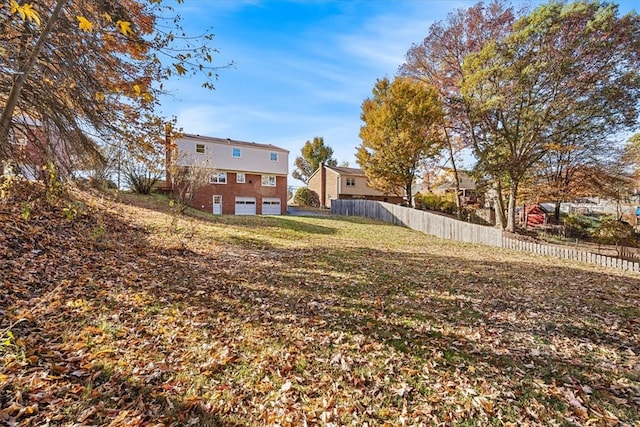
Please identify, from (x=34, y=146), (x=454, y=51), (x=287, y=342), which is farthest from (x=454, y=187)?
(x=34, y=146)

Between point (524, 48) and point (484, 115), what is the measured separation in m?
3.53

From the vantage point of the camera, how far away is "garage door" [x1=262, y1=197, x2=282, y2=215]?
25.9m

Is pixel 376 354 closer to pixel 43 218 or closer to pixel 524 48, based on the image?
pixel 43 218

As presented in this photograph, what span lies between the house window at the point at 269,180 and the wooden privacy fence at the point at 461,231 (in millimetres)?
6580

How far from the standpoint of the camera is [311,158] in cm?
4584

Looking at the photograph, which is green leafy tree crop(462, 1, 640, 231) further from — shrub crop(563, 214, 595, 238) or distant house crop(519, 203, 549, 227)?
distant house crop(519, 203, 549, 227)

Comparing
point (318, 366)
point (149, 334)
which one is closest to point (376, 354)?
point (318, 366)

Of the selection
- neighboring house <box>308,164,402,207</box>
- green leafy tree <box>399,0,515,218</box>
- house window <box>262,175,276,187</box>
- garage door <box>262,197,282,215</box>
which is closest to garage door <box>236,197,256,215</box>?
garage door <box>262,197,282,215</box>

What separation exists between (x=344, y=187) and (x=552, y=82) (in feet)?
73.9

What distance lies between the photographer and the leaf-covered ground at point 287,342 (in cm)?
260

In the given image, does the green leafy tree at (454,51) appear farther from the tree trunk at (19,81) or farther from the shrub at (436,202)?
the tree trunk at (19,81)

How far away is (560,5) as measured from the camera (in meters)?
12.0

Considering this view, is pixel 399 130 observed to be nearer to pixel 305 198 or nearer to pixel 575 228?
pixel 575 228

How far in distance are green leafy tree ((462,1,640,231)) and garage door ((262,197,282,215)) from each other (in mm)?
16328
